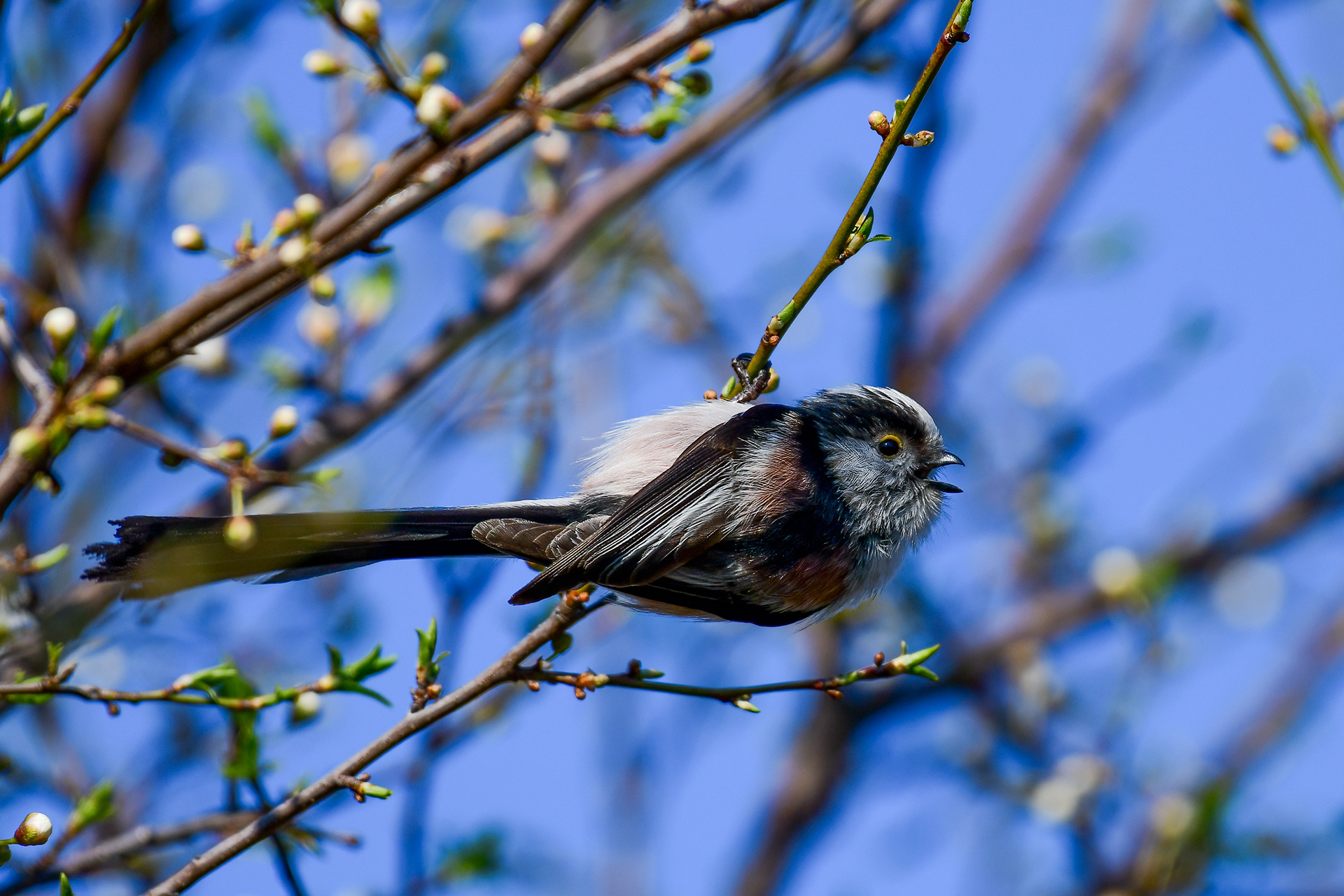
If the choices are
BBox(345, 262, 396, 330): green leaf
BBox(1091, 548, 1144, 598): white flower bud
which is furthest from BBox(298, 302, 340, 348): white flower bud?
BBox(1091, 548, 1144, 598): white flower bud

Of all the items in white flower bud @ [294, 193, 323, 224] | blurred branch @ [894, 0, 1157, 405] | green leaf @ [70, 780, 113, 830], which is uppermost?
blurred branch @ [894, 0, 1157, 405]

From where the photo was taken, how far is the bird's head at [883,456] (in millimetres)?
3189

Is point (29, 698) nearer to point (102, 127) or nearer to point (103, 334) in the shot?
point (103, 334)

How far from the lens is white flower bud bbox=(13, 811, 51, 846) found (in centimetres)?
199

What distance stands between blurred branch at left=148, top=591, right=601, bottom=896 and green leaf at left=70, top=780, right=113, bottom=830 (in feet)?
1.35

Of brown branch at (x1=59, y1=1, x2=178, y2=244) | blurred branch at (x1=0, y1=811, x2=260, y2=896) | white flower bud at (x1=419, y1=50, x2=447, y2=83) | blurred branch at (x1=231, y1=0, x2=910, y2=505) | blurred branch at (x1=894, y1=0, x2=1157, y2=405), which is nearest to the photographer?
white flower bud at (x1=419, y1=50, x2=447, y2=83)

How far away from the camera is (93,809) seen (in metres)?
2.41

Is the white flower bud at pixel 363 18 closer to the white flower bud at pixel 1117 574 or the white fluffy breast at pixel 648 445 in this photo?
the white fluffy breast at pixel 648 445

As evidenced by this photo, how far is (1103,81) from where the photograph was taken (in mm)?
6895

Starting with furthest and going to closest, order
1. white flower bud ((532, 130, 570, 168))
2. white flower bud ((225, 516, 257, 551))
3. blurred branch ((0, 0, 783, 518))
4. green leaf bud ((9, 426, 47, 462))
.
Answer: white flower bud ((532, 130, 570, 168))
white flower bud ((225, 516, 257, 551))
blurred branch ((0, 0, 783, 518))
green leaf bud ((9, 426, 47, 462))

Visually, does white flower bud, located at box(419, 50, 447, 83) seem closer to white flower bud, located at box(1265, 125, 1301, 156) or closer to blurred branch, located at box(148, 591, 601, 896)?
blurred branch, located at box(148, 591, 601, 896)

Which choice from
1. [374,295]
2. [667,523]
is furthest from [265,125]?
[667,523]

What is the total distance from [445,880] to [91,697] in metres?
1.46

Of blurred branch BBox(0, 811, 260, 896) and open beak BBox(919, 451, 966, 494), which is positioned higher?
open beak BBox(919, 451, 966, 494)
